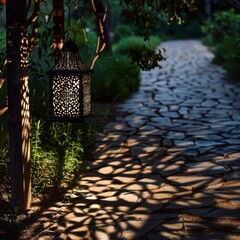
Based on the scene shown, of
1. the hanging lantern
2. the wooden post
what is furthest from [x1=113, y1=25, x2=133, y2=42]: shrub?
the hanging lantern

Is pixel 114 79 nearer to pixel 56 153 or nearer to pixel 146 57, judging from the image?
pixel 146 57

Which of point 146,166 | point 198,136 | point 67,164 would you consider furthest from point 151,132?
point 67,164

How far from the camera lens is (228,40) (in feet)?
51.5

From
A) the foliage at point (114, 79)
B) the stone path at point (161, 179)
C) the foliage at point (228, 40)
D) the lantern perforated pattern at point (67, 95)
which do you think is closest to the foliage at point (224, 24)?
the foliage at point (228, 40)

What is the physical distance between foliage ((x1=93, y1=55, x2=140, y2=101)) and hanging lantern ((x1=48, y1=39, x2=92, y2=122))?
14.7 feet

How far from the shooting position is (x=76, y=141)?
621cm

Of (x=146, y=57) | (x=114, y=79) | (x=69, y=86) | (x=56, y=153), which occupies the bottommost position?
(x=56, y=153)

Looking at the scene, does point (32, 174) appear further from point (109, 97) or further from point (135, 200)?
point (109, 97)

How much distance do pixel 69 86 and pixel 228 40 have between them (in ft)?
39.9

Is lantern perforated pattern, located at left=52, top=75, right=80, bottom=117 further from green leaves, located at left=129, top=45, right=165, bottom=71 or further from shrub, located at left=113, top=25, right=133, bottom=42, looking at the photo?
shrub, located at left=113, top=25, right=133, bottom=42

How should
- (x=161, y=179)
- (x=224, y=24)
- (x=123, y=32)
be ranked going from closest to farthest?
(x=161, y=179) → (x=224, y=24) → (x=123, y=32)

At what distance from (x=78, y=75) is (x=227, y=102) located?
6.46 meters

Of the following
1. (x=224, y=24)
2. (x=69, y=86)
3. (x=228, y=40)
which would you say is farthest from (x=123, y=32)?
(x=69, y=86)

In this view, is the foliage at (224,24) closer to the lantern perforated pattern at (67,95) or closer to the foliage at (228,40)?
the foliage at (228,40)
